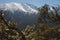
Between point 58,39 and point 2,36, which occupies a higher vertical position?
point 58,39

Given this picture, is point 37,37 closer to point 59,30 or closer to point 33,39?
point 33,39

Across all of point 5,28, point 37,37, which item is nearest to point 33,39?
point 37,37

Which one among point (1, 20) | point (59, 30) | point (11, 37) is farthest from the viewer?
point (11, 37)

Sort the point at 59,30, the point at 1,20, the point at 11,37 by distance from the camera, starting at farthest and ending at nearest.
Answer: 1. the point at 11,37
2. the point at 1,20
3. the point at 59,30

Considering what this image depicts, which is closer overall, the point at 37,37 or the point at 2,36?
the point at 37,37

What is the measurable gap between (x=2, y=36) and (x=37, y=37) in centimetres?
189

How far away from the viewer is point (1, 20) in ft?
27.0

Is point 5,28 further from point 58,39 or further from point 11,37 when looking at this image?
point 58,39

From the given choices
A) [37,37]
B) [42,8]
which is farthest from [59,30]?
[42,8]

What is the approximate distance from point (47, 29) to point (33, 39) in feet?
1.93

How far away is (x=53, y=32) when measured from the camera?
7363 mm

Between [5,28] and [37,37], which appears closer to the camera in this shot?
[37,37]

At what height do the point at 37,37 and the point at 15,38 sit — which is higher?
the point at 37,37

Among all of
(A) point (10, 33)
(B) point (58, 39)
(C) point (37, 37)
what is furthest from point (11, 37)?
(B) point (58, 39)
